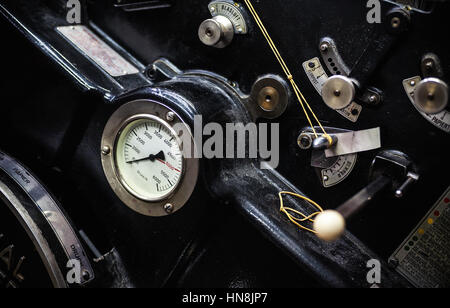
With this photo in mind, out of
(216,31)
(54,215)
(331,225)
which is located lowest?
(54,215)

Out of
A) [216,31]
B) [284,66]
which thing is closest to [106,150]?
[216,31]

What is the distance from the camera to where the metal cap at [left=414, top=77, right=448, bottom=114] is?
127 centimetres

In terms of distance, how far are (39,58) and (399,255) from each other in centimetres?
156

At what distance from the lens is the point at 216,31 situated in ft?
5.58

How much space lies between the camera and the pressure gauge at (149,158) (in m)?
1.56

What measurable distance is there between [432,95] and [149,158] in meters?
0.94

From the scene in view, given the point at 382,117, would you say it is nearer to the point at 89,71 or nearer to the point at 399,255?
the point at 399,255

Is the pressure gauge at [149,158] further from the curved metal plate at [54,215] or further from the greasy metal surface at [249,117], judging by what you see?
the curved metal plate at [54,215]

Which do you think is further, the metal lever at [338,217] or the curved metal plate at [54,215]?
the curved metal plate at [54,215]

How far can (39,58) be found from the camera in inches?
71.5

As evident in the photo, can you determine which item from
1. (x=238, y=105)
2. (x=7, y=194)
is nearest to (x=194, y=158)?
(x=238, y=105)

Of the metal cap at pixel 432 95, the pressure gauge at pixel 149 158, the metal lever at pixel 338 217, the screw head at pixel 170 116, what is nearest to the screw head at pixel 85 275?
the pressure gauge at pixel 149 158

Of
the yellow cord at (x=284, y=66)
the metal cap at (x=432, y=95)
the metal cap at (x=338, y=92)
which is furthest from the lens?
the yellow cord at (x=284, y=66)

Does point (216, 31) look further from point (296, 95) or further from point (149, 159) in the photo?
point (149, 159)
